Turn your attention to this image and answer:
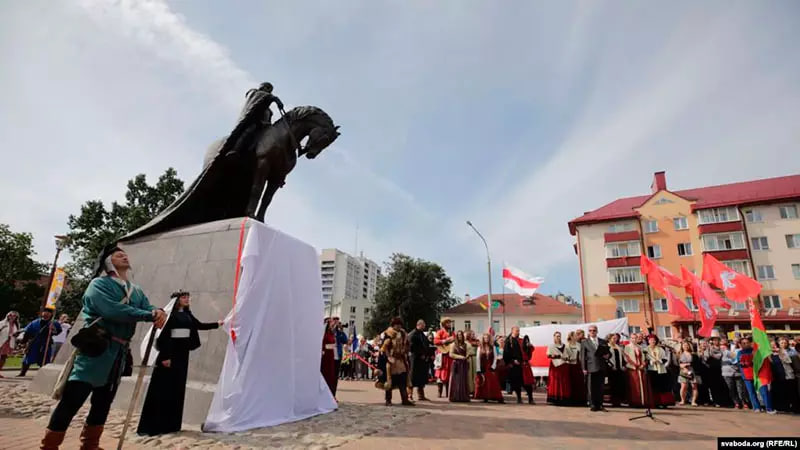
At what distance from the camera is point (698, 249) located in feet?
117

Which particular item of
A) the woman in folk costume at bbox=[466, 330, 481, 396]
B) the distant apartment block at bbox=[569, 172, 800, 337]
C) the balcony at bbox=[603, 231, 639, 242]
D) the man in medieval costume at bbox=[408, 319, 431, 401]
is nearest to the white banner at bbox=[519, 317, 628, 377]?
the woman in folk costume at bbox=[466, 330, 481, 396]

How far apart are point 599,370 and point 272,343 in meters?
7.30

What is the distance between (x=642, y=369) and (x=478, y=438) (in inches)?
273

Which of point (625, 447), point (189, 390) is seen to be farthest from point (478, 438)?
point (189, 390)

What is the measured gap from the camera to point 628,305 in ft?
120

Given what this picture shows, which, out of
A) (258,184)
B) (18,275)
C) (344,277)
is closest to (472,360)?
(258,184)

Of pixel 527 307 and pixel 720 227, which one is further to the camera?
pixel 527 307

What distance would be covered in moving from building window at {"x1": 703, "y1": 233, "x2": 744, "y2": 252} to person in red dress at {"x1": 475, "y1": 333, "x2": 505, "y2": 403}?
115ft

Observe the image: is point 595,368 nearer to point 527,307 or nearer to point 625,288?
point 625,288

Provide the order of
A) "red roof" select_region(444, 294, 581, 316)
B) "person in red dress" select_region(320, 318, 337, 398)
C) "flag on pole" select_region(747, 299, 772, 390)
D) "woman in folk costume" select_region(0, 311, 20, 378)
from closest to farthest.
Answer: "person in red dress" select_region(320, 318, 337, 398)
"flag on pole" select_region(747, 299, 772, 390)
"woman in folk costume" select_region(0, 311, 20, 378)
"red roof" select_region(444, 294, 581, 316)

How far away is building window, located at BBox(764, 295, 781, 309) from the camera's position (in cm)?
3172

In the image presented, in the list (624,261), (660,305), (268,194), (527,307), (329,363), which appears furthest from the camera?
(527,307)

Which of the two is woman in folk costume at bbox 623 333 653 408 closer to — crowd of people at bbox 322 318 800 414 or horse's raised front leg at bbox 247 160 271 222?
crowd of people at bbox 322 318 800 414

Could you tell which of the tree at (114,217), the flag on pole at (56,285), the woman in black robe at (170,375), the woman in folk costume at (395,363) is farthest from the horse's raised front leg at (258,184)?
the tree at (114,217)
